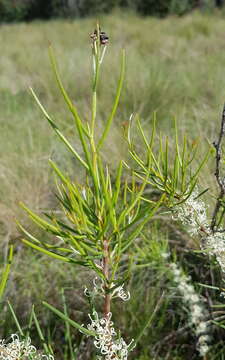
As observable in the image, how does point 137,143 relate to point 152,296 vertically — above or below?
above

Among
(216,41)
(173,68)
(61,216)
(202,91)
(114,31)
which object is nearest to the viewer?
(61,216)

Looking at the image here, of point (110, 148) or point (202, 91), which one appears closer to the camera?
point (110, 148)

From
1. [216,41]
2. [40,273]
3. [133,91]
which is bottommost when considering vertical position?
[40,273]

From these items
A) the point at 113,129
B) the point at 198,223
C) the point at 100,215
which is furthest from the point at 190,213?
the point at 113,129

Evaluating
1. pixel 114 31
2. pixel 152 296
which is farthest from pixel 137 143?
pixel 114 31

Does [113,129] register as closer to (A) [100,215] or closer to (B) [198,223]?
(B) [198,223]

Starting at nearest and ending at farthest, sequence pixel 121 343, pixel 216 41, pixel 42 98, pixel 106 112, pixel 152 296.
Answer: pixel 121 343 < pixel 152 296 < pixel 106 112 < pixel 42 98 < pixel 216 41

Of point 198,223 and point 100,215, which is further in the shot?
point 198,223

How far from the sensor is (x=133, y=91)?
2523 mm

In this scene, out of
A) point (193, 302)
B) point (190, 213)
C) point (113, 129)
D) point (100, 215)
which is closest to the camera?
point (100, 215)

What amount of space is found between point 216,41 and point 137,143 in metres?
3.16

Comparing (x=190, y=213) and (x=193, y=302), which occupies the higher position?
(x=190, y=213)

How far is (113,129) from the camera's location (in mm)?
2066

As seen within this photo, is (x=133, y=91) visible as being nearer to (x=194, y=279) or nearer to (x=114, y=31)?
(x=194, y=279)
